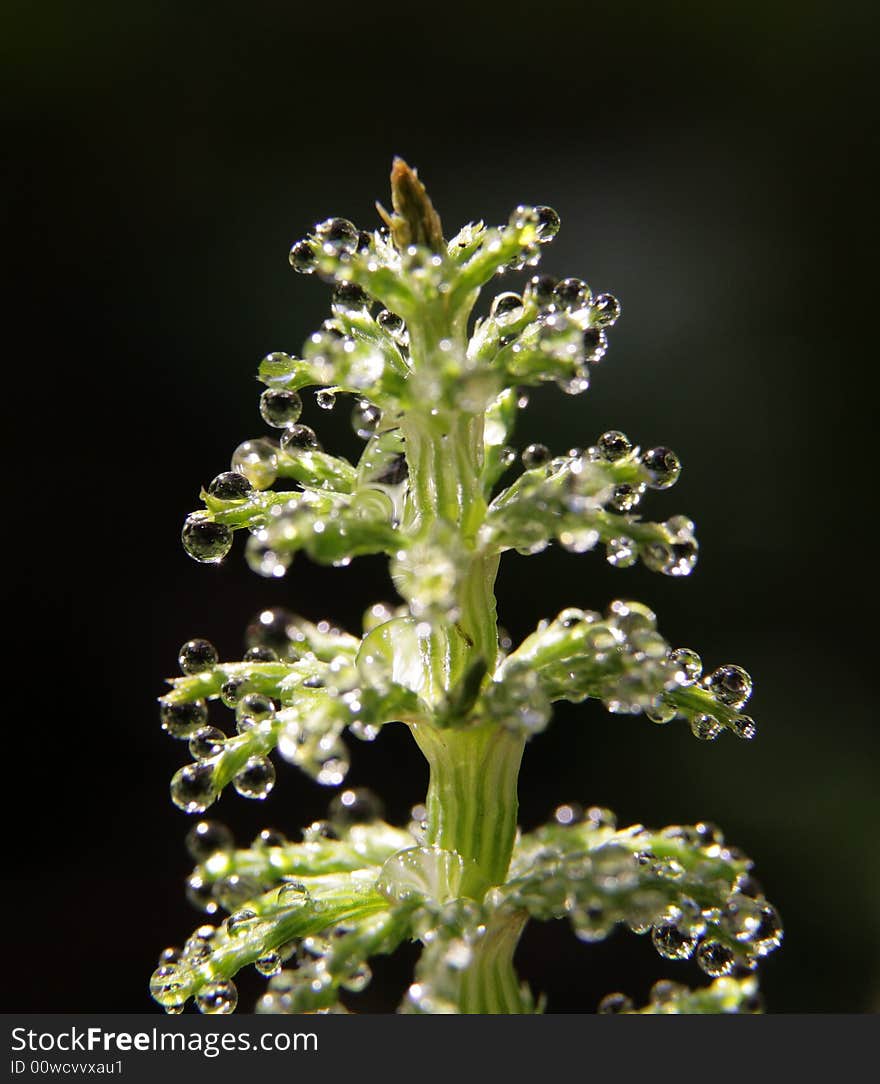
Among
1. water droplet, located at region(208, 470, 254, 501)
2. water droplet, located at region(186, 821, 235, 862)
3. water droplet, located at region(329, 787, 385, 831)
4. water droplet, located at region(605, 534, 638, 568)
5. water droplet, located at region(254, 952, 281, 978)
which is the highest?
water droplet, located at region(208, 470, 254, 501)

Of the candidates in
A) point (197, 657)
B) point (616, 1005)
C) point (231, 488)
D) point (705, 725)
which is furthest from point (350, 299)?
point (616, 1005)

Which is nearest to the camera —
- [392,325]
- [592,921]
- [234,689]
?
[592,921]

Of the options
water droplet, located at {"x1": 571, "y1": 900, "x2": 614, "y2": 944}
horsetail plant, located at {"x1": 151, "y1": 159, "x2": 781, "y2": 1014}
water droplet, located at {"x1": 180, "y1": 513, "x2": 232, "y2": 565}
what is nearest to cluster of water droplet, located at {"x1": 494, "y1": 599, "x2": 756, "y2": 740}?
horsetail plant, located at {"x1": 151, "y1": 159, "x2": 781, "y2": 1014}

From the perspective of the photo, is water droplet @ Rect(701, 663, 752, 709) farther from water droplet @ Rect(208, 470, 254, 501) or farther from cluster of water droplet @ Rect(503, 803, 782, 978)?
water droplet @ Rect(208, 470, 254, 501)

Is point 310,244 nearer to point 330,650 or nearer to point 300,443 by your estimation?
point 300,443

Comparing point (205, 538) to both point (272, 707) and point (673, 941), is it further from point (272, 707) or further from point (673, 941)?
point (673, 941)

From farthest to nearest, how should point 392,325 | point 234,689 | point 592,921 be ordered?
point 392,325 → point 234,689 → point 592,921

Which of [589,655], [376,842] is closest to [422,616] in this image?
[589,655]
